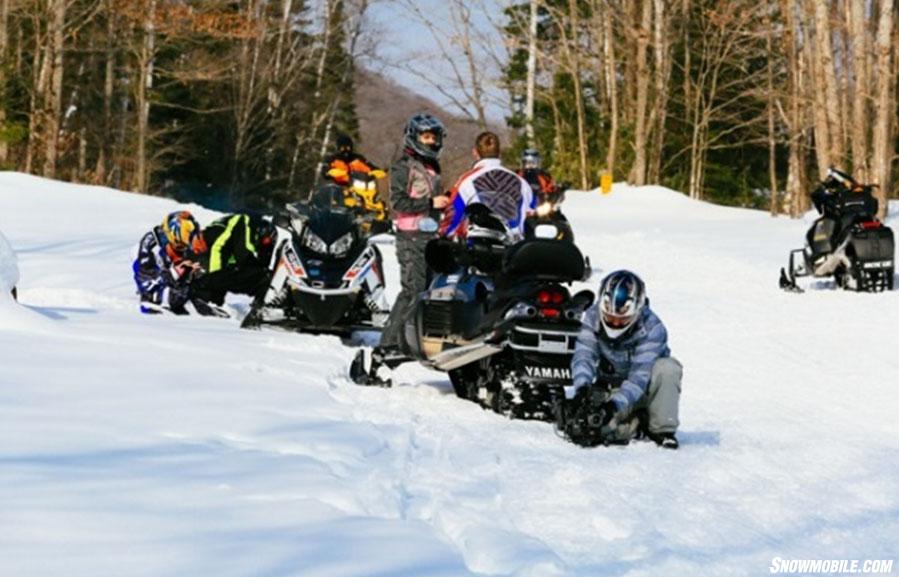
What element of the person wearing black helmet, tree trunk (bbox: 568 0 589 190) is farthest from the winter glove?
tree trunk (bbox: 568 0 589 190)

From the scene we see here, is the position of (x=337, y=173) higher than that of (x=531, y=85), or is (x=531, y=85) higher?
(x=531, y=85)

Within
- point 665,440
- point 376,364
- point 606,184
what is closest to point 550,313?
point 665,440

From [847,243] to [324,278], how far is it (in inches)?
290

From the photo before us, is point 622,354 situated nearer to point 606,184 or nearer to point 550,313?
point 550,313

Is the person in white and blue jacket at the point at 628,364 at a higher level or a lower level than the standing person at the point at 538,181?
lower

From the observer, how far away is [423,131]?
11336mm

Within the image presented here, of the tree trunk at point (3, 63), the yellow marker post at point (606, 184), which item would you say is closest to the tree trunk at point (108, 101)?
the tree trunk at point (3, 63)

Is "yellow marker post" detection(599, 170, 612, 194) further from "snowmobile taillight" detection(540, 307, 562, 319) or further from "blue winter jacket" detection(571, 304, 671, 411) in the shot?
"blue winter jacket" detection(571, 304, 671, 411)

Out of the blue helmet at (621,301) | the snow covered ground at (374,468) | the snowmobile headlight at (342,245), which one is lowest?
the snow covered ground at (374,468)

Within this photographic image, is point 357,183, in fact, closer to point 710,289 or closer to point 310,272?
point 710,289

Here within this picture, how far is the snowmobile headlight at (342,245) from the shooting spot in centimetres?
1332

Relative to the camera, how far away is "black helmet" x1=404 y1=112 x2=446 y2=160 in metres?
11.3

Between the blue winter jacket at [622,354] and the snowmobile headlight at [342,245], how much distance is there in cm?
506

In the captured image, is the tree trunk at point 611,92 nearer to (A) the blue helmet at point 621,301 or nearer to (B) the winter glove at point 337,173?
(B) the winter glove at point 337,173
